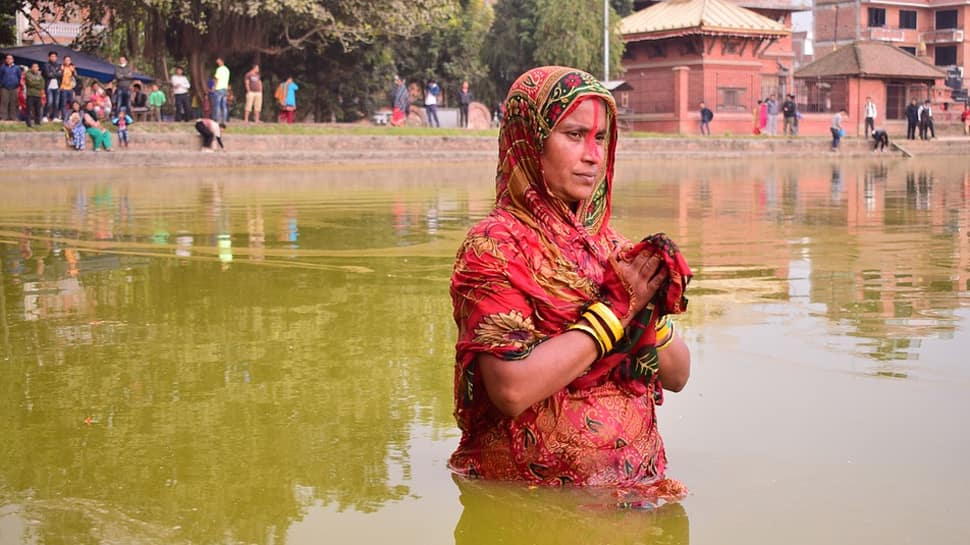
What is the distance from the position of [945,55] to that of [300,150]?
54.1 meters

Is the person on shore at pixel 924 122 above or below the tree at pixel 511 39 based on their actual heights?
below

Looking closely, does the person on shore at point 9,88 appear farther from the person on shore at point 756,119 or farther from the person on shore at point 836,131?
the person on shore at point 756,119

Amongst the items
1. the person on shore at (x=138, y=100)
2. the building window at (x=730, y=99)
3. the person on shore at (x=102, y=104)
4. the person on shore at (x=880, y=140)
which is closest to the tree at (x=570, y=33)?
the building window at (x=730, y=99)

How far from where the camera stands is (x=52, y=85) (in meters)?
23.4

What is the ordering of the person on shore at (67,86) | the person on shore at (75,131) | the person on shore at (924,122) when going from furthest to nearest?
the person on shore at (924,122) → the person on shore at (67,86) → the person on shore at (75,131)

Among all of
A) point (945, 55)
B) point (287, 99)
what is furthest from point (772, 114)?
point (945, 55)

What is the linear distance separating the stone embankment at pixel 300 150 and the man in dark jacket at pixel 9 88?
2.54m

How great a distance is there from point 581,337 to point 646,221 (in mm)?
9106

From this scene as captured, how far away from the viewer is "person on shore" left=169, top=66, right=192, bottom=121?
2742cm

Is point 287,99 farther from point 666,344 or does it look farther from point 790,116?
point 666,344

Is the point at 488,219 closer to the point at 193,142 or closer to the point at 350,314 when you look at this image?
the point at 350,314

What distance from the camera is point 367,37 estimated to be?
3331 cm

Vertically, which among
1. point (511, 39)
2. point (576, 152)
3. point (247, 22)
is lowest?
point (576, 152)

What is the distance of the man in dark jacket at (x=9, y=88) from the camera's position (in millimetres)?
23234
